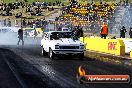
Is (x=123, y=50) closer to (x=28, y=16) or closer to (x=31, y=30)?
(x=31, y=30)

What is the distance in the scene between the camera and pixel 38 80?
13.9 meters

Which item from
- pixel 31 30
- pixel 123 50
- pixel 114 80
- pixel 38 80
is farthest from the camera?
pixel 31 30

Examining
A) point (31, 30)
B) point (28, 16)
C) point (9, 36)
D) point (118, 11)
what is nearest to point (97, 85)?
point (9, 36)

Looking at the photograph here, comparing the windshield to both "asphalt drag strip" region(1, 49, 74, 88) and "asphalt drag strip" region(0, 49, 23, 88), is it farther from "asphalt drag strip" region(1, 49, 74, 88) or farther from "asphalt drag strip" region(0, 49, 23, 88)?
"asphalt drag strip" region(0, 49, 23, 88)

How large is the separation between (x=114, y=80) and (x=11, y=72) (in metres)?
8.77

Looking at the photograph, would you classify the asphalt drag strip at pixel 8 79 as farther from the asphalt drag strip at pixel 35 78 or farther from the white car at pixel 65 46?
the white car at pixel 65 46

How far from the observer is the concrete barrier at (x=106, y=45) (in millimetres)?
27516

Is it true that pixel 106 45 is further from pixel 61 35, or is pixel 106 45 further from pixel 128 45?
pixel 61 35

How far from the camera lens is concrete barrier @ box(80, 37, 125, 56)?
90.3 feet

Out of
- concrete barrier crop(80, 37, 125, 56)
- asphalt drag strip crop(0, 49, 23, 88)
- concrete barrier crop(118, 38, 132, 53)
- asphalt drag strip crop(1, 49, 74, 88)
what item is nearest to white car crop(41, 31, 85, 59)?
asphalt drag strip crop(1, 49, 74, 88)

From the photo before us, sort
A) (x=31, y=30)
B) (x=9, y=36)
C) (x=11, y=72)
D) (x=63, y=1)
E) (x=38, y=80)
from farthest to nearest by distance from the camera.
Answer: (x=63, y=1)
(x=31, y=30)
(x=9, y=36)
(x=11, y=72)
(x=38, y=80)

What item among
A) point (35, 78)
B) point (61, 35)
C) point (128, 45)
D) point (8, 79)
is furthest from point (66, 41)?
point (8, 79)

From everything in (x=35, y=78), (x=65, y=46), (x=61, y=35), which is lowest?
(x=35, y=78)

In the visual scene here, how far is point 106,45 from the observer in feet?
97.5
